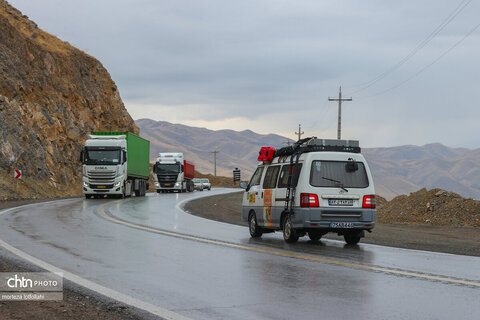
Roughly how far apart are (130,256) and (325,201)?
4.92m

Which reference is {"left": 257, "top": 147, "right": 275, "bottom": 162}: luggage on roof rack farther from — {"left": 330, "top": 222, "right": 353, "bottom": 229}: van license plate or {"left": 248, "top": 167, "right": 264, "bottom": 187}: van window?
{"left": 330, "top": 222, "right": 353, "bottom": 229}: van license plate

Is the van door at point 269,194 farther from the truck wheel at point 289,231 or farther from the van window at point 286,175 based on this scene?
the truck wheel at point 289,231

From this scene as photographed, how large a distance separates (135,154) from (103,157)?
6187 mm

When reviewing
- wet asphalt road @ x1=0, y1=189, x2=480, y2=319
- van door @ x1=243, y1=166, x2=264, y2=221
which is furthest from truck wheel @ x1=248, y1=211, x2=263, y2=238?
wet asphalt road @ x1=0, y1=189, x2=480, y2=319

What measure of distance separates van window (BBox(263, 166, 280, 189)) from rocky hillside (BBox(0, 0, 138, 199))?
93.1 ft

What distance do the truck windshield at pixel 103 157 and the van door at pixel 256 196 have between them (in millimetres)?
24516

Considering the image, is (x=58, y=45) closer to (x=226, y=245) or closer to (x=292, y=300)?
(x=226, y=245)

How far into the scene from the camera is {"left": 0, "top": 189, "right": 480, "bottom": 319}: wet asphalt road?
22.9ft

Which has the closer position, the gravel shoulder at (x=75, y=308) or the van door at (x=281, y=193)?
the gravel shoulder at (x=75, y=308)

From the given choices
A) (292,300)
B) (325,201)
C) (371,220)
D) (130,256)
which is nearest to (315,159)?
(325,201)

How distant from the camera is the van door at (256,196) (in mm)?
16828

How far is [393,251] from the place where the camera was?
44.0ft
